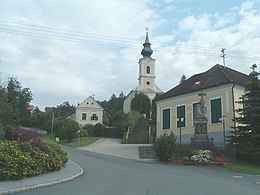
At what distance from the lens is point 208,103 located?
33.9m

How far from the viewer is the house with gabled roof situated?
76750 millimetres

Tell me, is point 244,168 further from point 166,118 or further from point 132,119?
point 132,119

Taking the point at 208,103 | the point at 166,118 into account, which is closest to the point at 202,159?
the point at 208,103

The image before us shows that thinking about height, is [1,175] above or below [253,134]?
below

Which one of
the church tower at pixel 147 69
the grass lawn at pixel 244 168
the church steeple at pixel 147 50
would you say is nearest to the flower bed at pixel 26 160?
the grass lawn at pixel 244 168

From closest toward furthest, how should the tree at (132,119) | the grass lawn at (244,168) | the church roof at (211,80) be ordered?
the grass lawn at (244,168), the church roof at (211,80), the tree at (132,119)

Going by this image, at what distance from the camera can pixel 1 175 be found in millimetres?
11930

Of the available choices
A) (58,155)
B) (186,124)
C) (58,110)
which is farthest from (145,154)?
(58,110)

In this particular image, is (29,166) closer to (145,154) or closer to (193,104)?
(145,154)

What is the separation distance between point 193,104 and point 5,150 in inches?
998

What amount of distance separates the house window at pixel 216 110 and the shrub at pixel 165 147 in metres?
8.66

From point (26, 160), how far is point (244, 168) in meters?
13.9

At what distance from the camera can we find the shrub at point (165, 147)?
25.2 meters

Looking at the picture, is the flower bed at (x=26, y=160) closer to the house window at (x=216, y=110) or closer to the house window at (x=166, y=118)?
the house window at (x=216, y=110)
